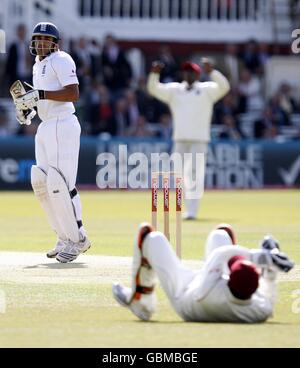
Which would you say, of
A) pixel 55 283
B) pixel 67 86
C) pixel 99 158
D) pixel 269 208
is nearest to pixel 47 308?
pixel 55 283

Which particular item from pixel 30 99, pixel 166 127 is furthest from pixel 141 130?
pixel 30 99

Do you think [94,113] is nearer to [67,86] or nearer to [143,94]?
[143,94]

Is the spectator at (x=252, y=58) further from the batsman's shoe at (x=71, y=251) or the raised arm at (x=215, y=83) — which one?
the batsman's shoe at (x=71, y=251)

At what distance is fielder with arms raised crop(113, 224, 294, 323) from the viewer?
7488 millimetres

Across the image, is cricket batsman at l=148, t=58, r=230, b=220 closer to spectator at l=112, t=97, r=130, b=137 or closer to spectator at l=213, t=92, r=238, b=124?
spectator at l=112, t=97, r=130, b=137

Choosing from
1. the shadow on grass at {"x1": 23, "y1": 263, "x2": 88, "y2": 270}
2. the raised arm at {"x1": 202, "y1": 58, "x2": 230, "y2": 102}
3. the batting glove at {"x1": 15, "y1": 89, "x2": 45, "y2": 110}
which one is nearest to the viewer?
the shadow on grass at {"x1": 23, "y1": 263, "x2": 88, "y2": 270}

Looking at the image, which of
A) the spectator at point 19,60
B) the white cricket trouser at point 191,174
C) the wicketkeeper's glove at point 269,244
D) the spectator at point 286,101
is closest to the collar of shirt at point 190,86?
the white cricket trouser at point 191,174

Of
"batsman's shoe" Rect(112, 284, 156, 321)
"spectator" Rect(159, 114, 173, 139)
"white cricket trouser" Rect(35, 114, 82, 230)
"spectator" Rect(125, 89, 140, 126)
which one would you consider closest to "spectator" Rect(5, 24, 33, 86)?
"spectator" Rect(125, 89, 140, 126)

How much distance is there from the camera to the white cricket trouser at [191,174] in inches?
728

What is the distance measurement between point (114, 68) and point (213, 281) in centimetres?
2117

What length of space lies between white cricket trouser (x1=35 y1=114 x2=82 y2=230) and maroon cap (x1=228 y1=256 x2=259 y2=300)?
177 inches

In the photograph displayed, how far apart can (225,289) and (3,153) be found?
18958mm

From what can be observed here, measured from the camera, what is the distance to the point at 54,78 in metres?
11.8

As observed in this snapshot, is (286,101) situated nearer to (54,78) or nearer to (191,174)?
(191,174)
